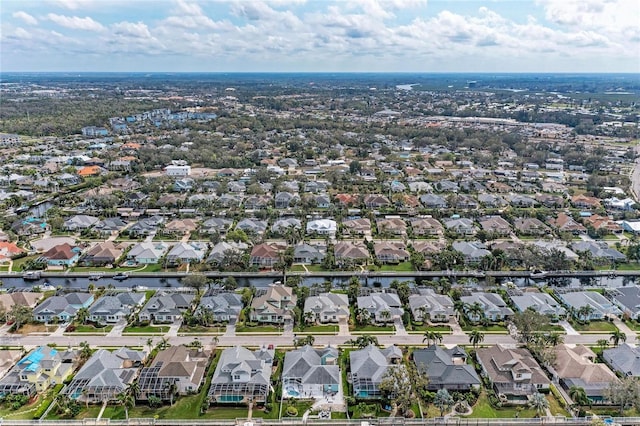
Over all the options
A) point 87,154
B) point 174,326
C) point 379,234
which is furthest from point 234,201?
point 87,154

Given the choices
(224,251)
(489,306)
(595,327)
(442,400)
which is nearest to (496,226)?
(489,306)

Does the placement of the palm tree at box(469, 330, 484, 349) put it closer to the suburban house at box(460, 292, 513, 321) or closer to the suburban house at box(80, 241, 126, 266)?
the suburban house at box(460, 292, 513, 321)

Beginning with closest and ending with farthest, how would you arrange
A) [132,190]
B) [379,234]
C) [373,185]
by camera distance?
1. [379,234]
2. [132,190]
3. [373,185]

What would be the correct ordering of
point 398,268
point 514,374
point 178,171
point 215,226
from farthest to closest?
point 178,171 → point 215,226 → point 398,268 → point 514,374

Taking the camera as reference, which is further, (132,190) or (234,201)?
(132,190)

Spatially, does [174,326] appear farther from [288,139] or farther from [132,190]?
[288,139]

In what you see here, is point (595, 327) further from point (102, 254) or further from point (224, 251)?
point (102, 254)

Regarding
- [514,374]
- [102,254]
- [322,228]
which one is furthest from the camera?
[322,228]

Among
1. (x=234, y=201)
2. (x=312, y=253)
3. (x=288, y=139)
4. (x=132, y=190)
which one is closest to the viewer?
(x=312, y=253)
